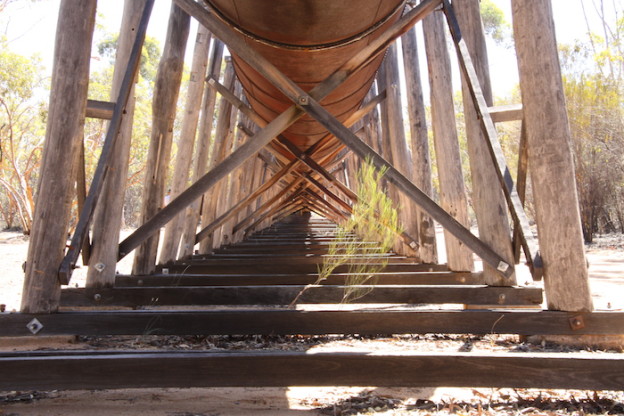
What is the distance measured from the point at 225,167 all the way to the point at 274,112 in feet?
6.44

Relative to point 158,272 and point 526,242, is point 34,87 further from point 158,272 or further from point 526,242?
point 526,242

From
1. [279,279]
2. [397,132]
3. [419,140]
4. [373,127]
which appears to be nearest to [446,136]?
[419,140]

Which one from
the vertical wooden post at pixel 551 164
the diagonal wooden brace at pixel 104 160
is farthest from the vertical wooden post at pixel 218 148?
the vertical wooden post at pixel 551 164

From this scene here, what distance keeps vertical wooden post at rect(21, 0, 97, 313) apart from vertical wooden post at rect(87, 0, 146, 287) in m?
0.67

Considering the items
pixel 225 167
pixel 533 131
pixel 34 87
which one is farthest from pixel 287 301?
pixel 34 87

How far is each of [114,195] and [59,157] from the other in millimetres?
835

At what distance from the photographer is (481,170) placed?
11.9ft

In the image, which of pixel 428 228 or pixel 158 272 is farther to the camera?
pixel 428 228

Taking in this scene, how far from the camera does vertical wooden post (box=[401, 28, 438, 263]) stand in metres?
5.29

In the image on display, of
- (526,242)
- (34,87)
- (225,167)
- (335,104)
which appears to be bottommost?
(526,242)

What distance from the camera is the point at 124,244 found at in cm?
332

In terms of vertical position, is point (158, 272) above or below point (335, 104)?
below

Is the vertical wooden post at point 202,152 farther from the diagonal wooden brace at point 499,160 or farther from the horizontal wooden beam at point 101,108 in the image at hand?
the diagonal wooden brace at point 499,160

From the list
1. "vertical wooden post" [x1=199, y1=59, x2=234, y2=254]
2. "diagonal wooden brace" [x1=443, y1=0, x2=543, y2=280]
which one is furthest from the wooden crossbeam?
"vertical wooden post" [x1=199, y1=59, x2=234, y2=254]
